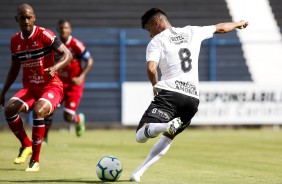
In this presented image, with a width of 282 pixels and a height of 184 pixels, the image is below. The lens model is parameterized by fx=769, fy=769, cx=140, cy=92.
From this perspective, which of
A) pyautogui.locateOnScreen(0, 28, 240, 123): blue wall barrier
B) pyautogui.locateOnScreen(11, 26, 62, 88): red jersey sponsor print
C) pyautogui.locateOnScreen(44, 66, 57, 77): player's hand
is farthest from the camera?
pyautogui.locateOnScreen(0, 28, 240, 123): blue wall barrier

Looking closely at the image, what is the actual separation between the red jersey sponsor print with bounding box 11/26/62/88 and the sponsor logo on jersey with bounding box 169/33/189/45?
252 centimetres

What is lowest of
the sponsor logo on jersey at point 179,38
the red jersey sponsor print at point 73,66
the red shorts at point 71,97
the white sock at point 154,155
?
the red shorts at point 71,97

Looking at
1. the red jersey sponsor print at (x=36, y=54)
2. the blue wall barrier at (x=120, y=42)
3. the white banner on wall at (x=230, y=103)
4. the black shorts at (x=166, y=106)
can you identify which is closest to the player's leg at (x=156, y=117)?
the black shorts at (x=166, y=106)

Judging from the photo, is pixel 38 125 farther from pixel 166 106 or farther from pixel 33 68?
pixel 166 106

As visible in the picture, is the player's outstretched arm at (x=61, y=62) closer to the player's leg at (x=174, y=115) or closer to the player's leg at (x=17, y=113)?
the player's leg at (x=17, y=113)

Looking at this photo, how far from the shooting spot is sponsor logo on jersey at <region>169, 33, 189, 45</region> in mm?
8883

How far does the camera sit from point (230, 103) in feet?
71.5

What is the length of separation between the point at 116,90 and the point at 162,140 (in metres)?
13.9

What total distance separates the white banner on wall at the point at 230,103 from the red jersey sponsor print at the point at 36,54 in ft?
35.4

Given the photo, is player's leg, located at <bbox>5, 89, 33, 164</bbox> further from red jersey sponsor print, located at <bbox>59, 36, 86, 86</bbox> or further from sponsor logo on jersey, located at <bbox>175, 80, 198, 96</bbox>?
red jersey sponsor print, located at <bbox>59, 36, 86, 86</bbox>

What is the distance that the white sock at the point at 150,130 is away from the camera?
27.8ft

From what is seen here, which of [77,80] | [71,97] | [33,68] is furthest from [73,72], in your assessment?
[33,68]

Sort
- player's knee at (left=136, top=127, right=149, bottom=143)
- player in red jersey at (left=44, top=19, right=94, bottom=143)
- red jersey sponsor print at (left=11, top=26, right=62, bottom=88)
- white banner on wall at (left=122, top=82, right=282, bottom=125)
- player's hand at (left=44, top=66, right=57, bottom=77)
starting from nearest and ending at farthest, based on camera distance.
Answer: player's knee at (left=136, top=127, right=149, bottom=143) < player's hand at (left=44, top=66, right=57, bottom=77) < red jersey sponsor print at (left=11, top=26, right=62, bottom=88) < player in red jersey at (left=44, top=19, right=94, bottom=143) < white banner on wall at (left=122, top=82, right=282, bottom=125)

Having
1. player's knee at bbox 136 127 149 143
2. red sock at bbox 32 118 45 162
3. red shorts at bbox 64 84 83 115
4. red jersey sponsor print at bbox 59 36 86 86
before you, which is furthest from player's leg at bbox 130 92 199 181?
red shorts at bbox 64 84 83 115
